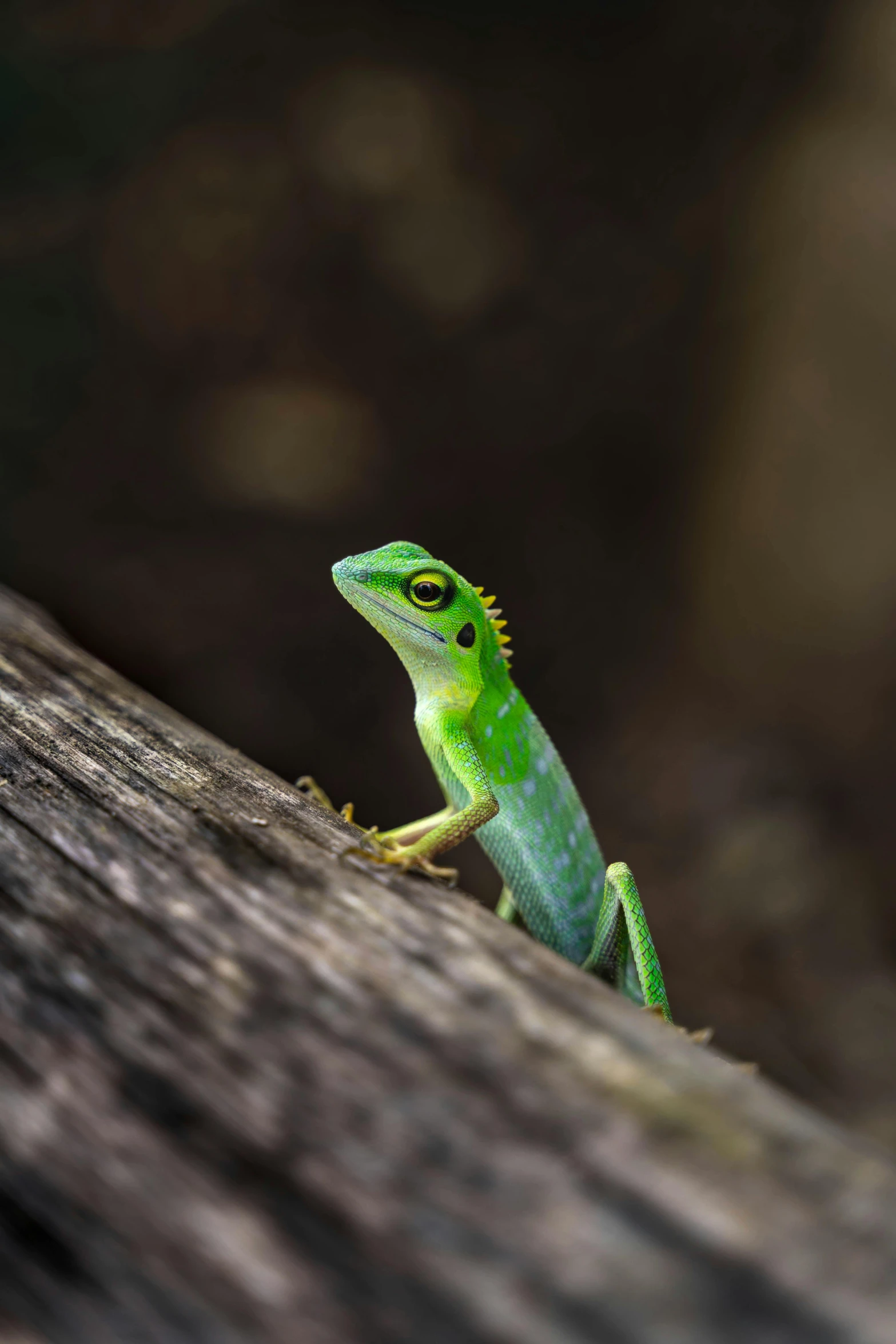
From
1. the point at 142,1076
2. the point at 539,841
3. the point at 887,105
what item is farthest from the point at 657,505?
the point at 142,1076

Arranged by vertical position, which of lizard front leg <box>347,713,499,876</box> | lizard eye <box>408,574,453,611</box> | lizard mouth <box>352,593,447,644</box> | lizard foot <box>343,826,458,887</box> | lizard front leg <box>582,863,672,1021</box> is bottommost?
lizard front leg <box>582,863,672,1021</box>

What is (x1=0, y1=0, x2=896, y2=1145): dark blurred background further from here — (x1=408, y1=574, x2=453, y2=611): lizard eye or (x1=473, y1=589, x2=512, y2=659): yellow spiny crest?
(x1=408, y1=574, x2=453, y2=611): lizard eye

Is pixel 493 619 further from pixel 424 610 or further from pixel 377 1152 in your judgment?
pixel 377 1152

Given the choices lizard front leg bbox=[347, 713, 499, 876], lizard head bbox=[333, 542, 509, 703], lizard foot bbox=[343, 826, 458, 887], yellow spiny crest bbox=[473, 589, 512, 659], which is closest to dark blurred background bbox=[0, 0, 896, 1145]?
yellow spiny crest bbox=[473, 589, 512, 659]

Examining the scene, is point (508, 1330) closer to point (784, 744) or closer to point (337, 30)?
point (784, 744)

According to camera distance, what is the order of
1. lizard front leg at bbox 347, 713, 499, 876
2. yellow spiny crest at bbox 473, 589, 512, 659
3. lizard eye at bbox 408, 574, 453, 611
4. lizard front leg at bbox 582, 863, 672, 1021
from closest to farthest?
lizard front leg at bbox 347, 713, 499, 876, lizard front leg at bbox 582, 863, 672, 1021, lizard eye at bbox 408, 574, 453, 611, yellow spiny crest at bbox 473, 589, 512, 659

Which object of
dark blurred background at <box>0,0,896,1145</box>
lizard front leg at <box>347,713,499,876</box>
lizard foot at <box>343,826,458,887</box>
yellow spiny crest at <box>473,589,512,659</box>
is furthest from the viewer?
dark blurred background at <box>0,0,896,1145</box>

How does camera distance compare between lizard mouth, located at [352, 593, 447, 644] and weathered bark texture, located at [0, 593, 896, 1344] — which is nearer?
weathered bark texture, located at [0, 593, 896, 1344]
